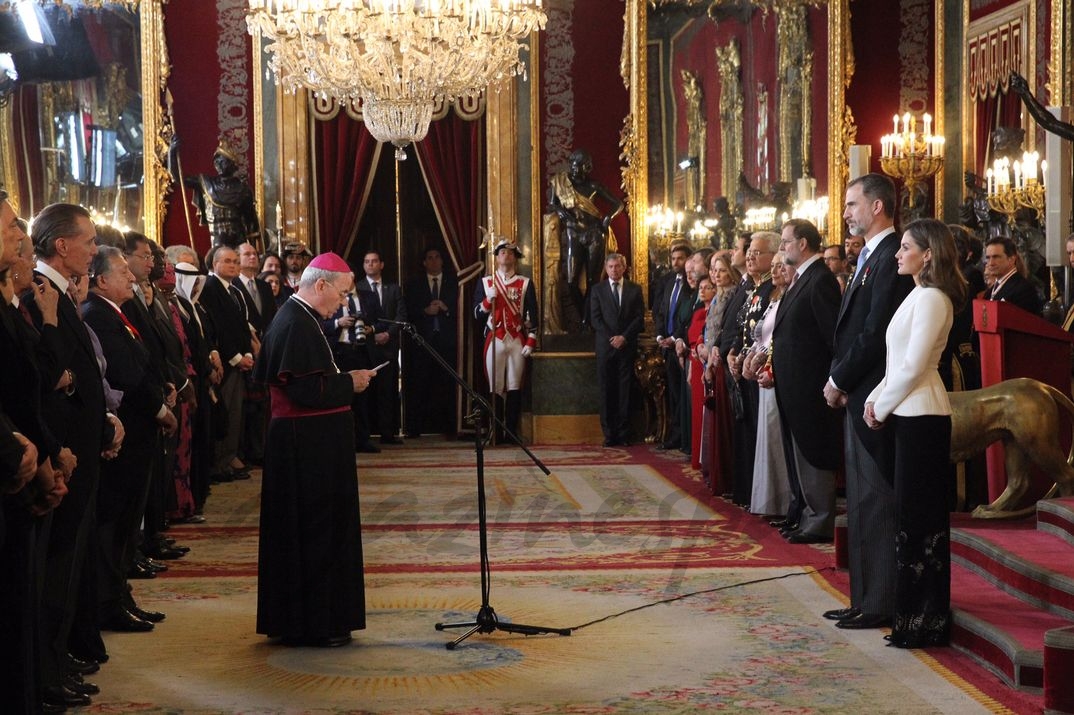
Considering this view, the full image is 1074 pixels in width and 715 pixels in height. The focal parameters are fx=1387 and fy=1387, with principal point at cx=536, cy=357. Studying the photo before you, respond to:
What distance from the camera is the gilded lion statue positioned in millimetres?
6742

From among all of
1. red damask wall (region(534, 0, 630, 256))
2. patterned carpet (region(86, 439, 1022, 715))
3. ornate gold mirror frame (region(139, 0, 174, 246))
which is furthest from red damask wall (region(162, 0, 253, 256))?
patterned carpet (region(86, 439, 1022, 715))

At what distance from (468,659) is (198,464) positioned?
4025mm

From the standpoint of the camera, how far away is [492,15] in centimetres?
949

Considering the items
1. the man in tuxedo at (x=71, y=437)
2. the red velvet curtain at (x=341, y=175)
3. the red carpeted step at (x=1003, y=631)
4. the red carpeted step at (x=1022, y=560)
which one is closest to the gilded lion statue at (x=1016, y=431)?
the red carpeted step at (x=1022, y=560)

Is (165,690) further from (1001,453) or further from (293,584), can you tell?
(1001,453)

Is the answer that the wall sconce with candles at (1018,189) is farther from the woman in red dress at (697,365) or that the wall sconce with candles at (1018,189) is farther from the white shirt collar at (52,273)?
the white shirt collar at (52,273)

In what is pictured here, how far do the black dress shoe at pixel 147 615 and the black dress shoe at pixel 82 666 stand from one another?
72 cm

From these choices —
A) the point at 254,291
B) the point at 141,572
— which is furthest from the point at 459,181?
the point at 141,572

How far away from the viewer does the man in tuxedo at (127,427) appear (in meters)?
5.58

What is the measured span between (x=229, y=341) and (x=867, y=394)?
5.35 metres

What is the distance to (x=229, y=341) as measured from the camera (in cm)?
962

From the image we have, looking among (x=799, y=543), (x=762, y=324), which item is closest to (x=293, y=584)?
(x=799, y=543)

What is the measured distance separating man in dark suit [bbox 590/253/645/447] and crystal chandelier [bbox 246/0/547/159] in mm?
3046

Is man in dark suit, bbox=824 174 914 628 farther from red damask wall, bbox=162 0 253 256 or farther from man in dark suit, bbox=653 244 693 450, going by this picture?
red damask wall, bbox=162 0 253 256
